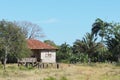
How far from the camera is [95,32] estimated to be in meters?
77.8

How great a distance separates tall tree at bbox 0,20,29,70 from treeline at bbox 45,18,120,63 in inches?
798

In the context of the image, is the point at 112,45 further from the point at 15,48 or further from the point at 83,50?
the point at 15,48

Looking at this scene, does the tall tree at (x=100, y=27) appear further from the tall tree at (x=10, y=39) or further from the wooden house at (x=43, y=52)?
the tall tree at (x=10, y=39)

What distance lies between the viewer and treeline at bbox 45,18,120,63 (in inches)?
2771

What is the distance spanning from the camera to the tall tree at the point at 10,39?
49466mm

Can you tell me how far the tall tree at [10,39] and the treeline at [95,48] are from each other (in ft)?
66.5

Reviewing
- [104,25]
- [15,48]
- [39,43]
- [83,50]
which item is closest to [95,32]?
[104,25]

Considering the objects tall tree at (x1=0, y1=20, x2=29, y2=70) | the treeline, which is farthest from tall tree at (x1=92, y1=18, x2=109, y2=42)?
tall tree at (x1=0, y1=20, x2=29, y2=70)

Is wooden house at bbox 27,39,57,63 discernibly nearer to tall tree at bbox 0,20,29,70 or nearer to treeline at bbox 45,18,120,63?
treeline at bbox 45,18,120,63

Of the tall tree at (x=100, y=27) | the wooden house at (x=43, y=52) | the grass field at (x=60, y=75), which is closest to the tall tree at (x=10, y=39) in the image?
the grass field at (x=60, y=75)

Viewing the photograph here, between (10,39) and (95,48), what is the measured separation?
965 inches

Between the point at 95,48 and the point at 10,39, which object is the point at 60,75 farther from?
the point at 95,48

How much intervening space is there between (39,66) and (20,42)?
5760 millimetres

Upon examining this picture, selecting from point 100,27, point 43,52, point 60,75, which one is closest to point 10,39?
point 60,75
